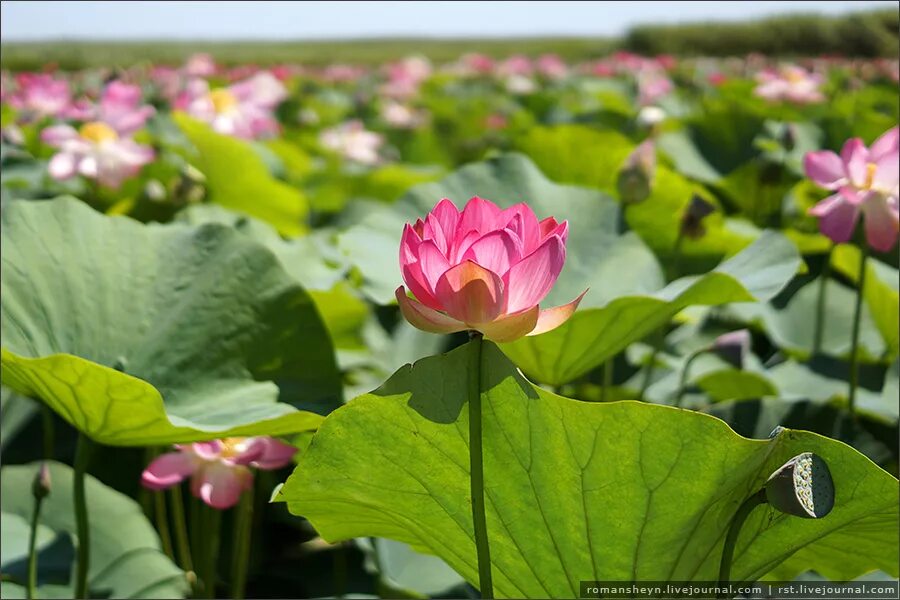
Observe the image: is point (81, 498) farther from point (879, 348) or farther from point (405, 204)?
point (879, 348)

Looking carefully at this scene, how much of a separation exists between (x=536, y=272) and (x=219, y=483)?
0.54 m

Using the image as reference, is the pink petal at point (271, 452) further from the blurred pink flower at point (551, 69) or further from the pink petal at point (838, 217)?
the blurred pink flower at point (551, 69)

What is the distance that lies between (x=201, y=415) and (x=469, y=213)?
1.48 ft

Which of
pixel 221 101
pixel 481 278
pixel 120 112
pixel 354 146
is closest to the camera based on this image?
pixel 481 278

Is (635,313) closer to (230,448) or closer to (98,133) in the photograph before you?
(230,448)

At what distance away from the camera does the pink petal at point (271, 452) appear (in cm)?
104

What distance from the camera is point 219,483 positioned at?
1.06 meters

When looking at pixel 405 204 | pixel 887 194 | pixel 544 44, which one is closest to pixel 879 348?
pixel 887 194

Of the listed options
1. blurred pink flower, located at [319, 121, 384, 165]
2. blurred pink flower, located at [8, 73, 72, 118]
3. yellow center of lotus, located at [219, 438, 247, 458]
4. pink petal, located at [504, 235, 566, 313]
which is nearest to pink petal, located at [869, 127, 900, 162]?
pink petal, located at [504, 235, 566, 313]

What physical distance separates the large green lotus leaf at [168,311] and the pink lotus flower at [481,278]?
39 cm

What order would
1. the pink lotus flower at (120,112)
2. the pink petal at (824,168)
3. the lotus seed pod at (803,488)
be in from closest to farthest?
the lotus seed pod at (803,488) → the pink petal at (824,168) → the pink lotus flower at (120,112)

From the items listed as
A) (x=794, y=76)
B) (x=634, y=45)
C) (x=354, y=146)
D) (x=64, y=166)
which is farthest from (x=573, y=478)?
(x=634, y=45)

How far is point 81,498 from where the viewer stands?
1.01 meters

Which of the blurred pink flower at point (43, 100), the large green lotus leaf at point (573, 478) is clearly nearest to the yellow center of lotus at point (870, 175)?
the large green lotus leaf at point (573, 478)
